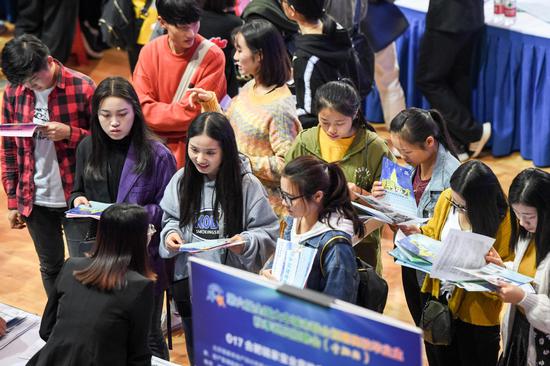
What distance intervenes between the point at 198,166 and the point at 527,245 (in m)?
1.30

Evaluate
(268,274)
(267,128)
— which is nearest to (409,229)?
(268,274)

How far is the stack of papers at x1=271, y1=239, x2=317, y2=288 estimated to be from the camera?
3.17 m

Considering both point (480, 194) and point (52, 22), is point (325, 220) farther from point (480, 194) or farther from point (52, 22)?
point (52, 22)

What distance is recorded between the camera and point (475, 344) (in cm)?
374

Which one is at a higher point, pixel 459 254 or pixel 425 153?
pixel 425 153

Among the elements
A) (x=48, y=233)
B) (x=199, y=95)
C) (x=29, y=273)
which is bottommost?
(x=29, y=273)

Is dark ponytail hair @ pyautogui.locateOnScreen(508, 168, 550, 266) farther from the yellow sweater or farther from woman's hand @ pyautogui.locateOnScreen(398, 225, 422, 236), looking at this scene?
woman's hand @ pyautogui.locateOnScreen(398, 225, 422, 236)

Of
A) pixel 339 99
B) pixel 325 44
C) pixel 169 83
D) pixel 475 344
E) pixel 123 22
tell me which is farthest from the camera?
pixel 123 22

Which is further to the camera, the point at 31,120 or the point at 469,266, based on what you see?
the point at 31,120

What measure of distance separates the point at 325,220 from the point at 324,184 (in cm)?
13

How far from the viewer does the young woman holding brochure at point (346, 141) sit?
13.4ft

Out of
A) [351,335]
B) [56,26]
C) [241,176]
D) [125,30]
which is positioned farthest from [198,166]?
[56,26]

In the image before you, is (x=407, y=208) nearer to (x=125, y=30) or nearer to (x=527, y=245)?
(x=527, y=245)

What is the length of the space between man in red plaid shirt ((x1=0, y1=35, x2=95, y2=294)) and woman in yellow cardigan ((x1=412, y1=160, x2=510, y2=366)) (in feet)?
5.69
